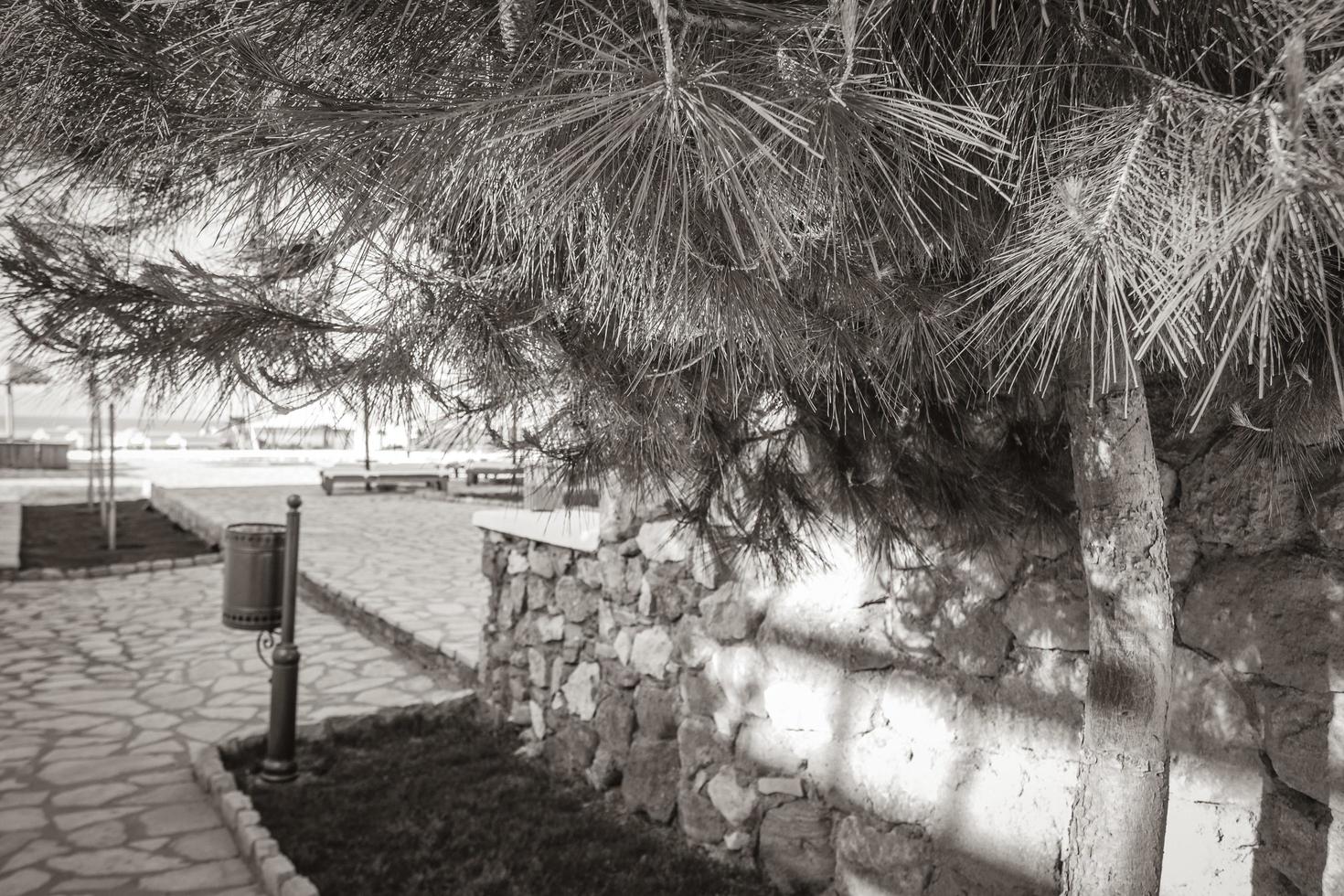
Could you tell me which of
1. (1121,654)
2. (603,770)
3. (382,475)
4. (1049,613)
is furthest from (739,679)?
(382,475)

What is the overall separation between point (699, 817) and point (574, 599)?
109 centimetres

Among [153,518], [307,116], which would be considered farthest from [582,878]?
[153,518]

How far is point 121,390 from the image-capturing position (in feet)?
5.03

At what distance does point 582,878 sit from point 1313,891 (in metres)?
1.98

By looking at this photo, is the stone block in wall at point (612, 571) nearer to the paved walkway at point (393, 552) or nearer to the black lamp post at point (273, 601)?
the black lamp post at point (273, 601)

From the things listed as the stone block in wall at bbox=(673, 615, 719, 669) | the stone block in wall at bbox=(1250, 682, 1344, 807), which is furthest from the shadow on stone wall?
the stone block in wall at bbox=(673, 615, 719, 669)

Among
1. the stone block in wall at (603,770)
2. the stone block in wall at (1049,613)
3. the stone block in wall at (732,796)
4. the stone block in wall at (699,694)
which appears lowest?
the stone block in wall at (603,770)

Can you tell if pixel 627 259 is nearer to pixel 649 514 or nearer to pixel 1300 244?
pixel 1300 244

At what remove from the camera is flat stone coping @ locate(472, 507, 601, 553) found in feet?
11.6

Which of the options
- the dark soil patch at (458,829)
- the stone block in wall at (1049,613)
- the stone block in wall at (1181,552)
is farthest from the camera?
the dark soil patch at (458,829)

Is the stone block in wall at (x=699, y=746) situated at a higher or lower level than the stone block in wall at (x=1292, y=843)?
lower

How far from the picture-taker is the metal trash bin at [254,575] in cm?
354

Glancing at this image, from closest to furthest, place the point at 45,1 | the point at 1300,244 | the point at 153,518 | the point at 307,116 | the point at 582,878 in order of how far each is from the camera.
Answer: the point at 1300,244
the point at 307,116
the point at 45,1
the point at 582,878
the point at 153,518

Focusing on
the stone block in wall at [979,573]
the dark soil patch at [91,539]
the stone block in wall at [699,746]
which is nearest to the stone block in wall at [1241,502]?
the stone block in wall at [979,573]
